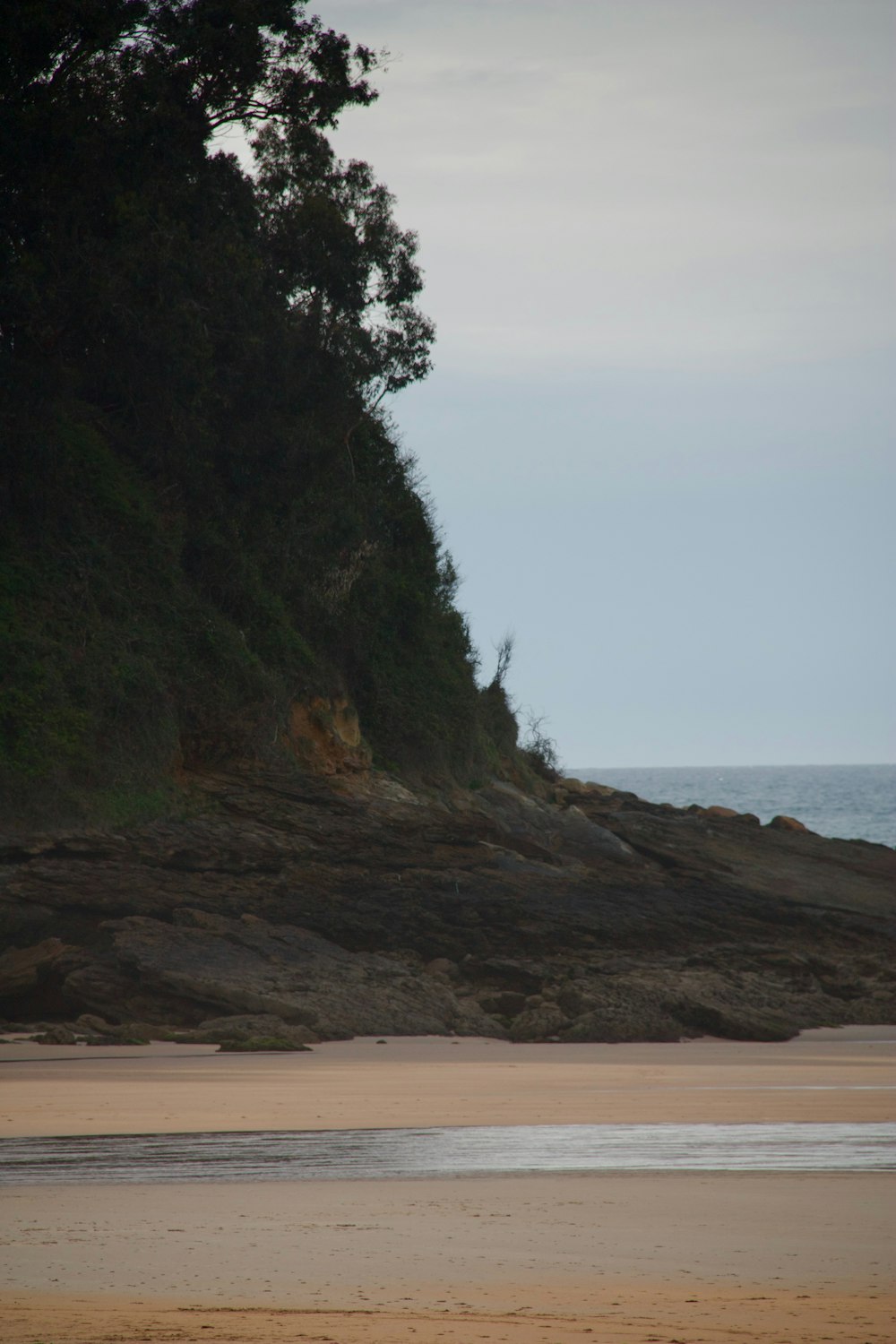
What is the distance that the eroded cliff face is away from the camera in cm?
1752

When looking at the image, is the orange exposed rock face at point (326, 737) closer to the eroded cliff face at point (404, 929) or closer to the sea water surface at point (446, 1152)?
the eroded cliff face at point (404, 929)

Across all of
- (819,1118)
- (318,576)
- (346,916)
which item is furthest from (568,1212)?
(318,576)

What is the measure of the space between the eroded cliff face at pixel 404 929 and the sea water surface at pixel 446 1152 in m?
6.68

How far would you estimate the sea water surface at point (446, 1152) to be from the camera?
339 inches

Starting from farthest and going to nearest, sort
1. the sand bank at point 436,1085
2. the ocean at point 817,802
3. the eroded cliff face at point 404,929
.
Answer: the ocean at point 817,802, the eroded cliff face at point 404,929, the sand bank at point 436,1085

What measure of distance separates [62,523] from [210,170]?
7.86 m

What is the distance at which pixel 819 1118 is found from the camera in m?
11.1

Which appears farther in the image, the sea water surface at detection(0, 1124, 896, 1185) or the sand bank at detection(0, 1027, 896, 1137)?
the sand bank at detection(0, 1027, 896, 1137)

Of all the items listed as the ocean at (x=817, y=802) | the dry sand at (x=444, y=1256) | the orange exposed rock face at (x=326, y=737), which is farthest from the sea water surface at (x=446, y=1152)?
the ocean at (x=817, y=802)

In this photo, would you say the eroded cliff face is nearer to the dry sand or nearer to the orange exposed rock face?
the orange exposed rock face

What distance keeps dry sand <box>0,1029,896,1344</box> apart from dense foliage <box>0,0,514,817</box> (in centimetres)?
1386

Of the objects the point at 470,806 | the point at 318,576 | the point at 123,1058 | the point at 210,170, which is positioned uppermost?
the point at 210,170

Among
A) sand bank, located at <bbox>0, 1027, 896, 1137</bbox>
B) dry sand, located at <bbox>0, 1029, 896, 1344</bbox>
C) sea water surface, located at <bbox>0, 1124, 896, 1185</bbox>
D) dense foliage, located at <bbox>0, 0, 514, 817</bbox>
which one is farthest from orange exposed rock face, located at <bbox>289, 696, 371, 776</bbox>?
sea water surface, located at <bbox>0, 1124, 896, 1185</bbox>

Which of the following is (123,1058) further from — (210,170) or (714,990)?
(210,170)
